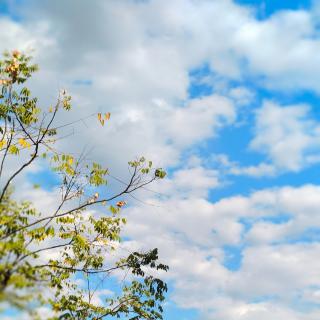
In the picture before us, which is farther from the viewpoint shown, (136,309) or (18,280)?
(136,309)

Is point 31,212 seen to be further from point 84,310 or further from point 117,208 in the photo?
point 84,310

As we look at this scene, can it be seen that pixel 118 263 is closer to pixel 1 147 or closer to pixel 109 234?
pixel 109 234

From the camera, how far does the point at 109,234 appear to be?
844 inches

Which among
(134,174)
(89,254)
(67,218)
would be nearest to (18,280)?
(67,218)

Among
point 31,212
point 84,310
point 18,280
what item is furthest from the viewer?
point 84,310

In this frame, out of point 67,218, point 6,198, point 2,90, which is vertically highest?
point 2,90

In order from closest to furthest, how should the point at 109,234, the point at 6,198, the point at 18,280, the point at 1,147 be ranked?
the point at 18,280, the point at 6,198, the point at 1,147, the point at 109,234

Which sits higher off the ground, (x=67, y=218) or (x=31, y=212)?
(x=67, y=218)

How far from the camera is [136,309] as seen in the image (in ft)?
80.8

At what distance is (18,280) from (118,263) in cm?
1409

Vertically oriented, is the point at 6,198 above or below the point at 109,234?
below

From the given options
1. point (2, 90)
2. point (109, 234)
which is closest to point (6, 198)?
point (2, 90)

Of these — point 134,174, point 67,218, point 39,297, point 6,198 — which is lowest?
point 39,297

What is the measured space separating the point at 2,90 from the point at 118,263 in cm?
1101
